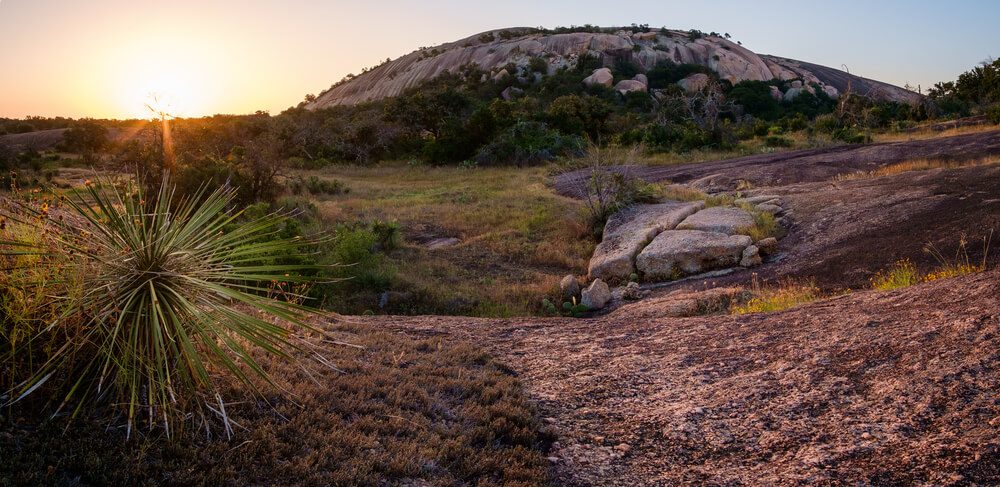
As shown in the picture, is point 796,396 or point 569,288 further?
point 569,288

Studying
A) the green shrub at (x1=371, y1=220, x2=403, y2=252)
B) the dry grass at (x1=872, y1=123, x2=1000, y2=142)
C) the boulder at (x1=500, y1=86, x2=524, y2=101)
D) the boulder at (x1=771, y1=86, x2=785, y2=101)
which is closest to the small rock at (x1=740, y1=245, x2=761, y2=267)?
the green shrub at (x1=371, y1=220, x2=403, y2=252)

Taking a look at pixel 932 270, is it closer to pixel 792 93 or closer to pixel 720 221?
pixel 720 221

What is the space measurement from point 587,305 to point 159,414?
661 centimetres

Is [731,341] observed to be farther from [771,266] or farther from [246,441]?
[771,266]

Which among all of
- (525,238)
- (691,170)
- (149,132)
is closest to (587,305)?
(525,238)

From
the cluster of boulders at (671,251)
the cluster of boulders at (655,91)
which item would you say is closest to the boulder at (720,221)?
the cluster of boulders at (671,251)

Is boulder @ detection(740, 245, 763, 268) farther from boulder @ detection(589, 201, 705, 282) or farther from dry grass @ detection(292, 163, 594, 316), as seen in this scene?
dry grass @ detection(292, 163, 594, 316)

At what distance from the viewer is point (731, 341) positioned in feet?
15.5

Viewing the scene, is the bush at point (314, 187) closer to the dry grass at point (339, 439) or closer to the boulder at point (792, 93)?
the dry grass at point (339, 439)

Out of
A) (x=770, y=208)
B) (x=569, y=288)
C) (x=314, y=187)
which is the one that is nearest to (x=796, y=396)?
(x=569, y=288)

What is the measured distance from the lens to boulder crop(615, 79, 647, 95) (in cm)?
5254

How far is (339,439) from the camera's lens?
3104 mm

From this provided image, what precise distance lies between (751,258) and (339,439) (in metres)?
7.93

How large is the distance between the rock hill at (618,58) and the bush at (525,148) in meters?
33.0
